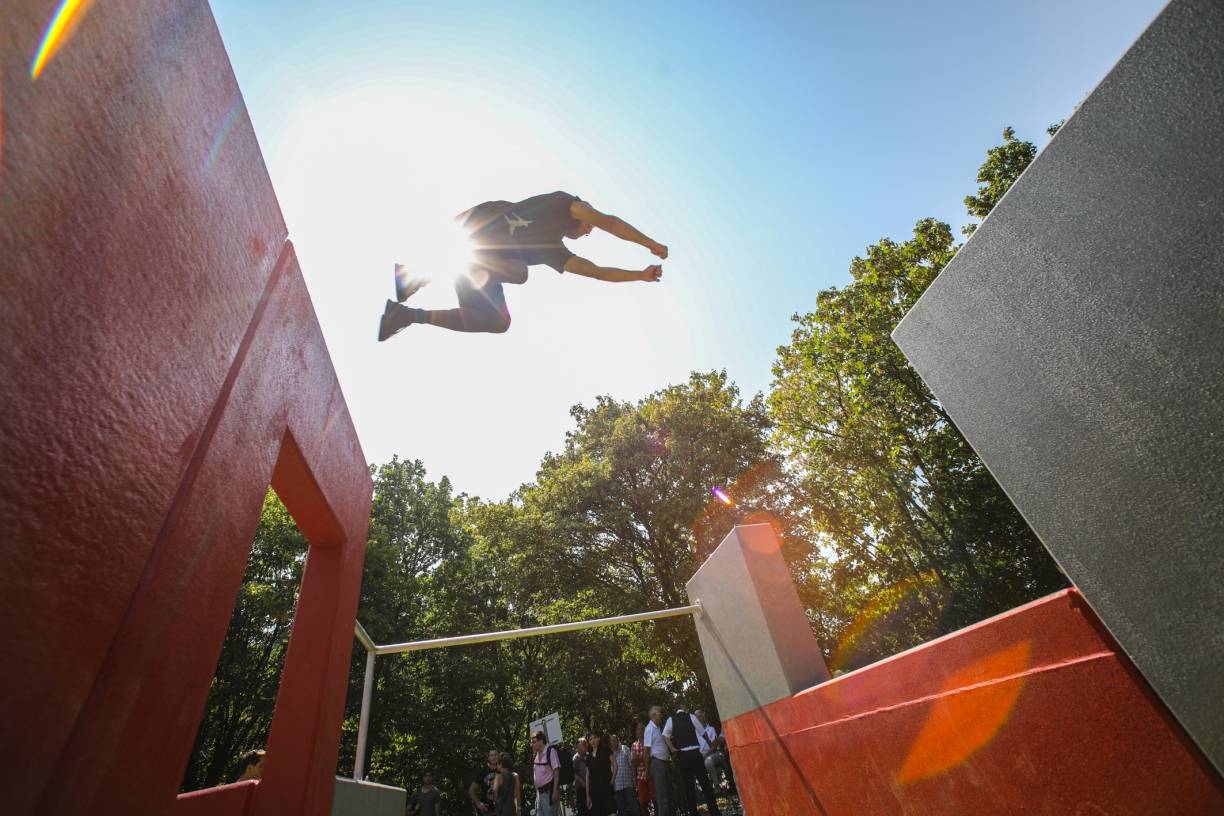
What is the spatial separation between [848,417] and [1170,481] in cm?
1630

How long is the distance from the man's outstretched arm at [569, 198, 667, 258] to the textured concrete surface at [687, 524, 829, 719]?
2285 millimetres

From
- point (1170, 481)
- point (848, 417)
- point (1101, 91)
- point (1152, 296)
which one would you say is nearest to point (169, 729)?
point (1170, 481)

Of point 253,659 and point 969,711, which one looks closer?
point 969,711

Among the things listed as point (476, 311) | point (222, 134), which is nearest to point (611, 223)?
point (476, 311)

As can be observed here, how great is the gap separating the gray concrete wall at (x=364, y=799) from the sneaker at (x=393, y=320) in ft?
10.2

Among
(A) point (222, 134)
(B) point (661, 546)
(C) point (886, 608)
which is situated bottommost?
(A) point (222, 134)

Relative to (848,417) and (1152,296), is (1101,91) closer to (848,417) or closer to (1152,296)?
A: (1152,296)

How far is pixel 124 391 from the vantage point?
5.13 ft

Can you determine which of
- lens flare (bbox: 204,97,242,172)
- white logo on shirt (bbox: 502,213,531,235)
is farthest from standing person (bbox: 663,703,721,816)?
lens flare (bbox: 204,97,242,172)

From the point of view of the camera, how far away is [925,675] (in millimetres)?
2477

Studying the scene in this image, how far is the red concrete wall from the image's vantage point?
125 centimetres

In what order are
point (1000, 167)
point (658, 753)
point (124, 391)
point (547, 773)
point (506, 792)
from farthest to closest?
point (1000, 167) < point (547, 773) < point (506, 792) < point (658, 753) < point (124, 391)

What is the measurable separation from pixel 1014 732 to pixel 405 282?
4.39m

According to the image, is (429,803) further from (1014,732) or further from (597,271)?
(1014,732)
